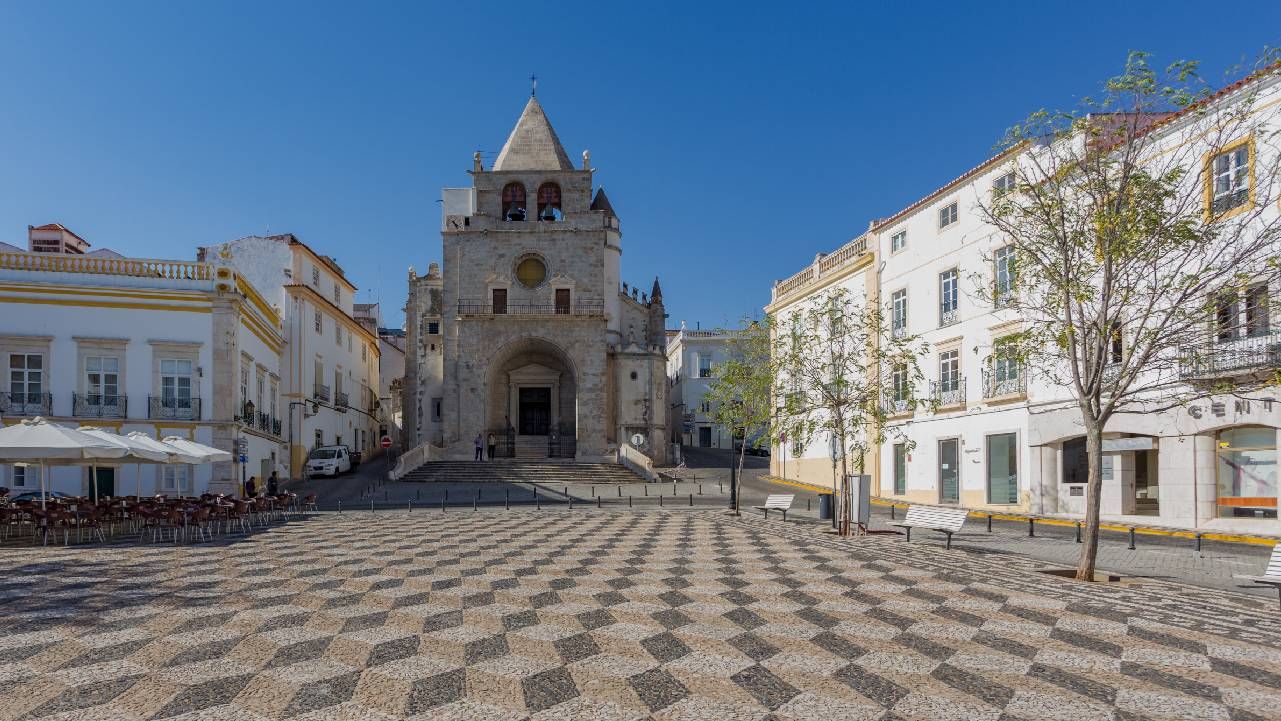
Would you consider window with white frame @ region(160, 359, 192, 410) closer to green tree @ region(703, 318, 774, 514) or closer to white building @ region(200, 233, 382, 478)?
white building @ region(200, 233, 382, 478)

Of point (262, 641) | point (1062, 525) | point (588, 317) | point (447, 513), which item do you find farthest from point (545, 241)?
point (262, 641)

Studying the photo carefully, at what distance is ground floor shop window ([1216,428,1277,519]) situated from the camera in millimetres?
18359

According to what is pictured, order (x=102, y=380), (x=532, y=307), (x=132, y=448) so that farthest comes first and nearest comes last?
(x=532, y=307) < (x=102, y=380) < (x=132, y=448)

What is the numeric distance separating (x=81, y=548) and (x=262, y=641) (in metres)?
10.0

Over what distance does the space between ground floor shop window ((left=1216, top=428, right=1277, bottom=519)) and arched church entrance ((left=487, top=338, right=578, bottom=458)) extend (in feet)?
108

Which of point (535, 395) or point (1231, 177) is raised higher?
point (1231, 177)

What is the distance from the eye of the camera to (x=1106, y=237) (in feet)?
38.5

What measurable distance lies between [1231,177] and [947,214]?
9830mm

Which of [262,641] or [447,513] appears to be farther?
[447,513]

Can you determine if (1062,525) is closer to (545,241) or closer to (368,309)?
(545,241)

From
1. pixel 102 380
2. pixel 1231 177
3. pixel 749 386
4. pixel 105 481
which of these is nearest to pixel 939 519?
pixel 749 386

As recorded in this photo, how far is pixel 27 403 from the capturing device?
2741 centimetres

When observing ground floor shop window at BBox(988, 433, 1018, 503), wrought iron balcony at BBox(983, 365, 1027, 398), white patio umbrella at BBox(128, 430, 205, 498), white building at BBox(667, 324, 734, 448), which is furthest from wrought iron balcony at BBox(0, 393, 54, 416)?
white building at BBox(667, 324, 734, 448)

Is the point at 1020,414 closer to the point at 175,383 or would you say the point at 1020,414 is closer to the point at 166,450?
the point at 166,450
